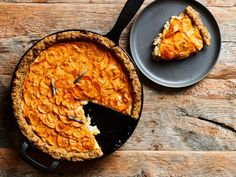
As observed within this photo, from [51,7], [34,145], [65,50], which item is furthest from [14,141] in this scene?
[51,7]

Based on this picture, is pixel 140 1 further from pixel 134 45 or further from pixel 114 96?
pixel 114 96

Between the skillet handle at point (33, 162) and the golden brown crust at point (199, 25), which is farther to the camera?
the golden brown crust at point (199, 25)

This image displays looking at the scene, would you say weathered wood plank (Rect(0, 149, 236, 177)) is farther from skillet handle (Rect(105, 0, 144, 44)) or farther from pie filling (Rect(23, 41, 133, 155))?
skillet handle (Rect(105, 0, 144, 44))

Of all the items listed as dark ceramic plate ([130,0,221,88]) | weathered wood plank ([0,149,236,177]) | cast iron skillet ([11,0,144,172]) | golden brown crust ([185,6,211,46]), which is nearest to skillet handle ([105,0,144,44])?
cast iron skillet ([11,0,144,172])

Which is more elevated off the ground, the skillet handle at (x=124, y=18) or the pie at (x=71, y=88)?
the skillet handle at (x=124, y=18)

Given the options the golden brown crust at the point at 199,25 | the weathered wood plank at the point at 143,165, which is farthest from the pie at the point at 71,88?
the golden brown crust at the point at 199,25

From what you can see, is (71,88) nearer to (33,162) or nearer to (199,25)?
(33,162)

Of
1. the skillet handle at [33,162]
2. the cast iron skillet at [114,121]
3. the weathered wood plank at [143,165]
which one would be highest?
the cast iron skillet at [114,121]

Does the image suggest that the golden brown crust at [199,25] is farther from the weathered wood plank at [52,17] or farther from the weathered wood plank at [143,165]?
the weathered wood plank at [143,165]
